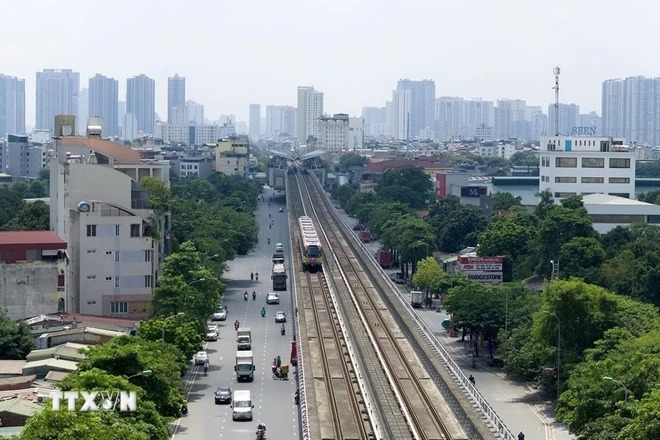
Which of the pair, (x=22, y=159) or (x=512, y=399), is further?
(x=22, y=159)

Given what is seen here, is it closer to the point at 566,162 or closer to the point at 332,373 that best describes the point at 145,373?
the point at 332,373

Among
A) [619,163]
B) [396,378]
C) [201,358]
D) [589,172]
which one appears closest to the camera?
[396,378]

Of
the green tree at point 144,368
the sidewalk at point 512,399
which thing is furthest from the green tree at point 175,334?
the sidewalk at point 512,399

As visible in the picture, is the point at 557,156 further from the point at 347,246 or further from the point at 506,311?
the point at 506,311

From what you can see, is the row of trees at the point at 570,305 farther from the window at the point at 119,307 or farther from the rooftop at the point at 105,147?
the rooftop at the point at 105,147

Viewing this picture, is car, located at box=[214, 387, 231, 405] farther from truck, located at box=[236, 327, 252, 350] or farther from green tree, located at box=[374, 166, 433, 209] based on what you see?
green tree, located at box=[374, 166, 433, 209]

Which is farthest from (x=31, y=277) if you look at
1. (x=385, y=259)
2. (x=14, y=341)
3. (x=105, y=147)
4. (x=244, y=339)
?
(x=385, y=259)
